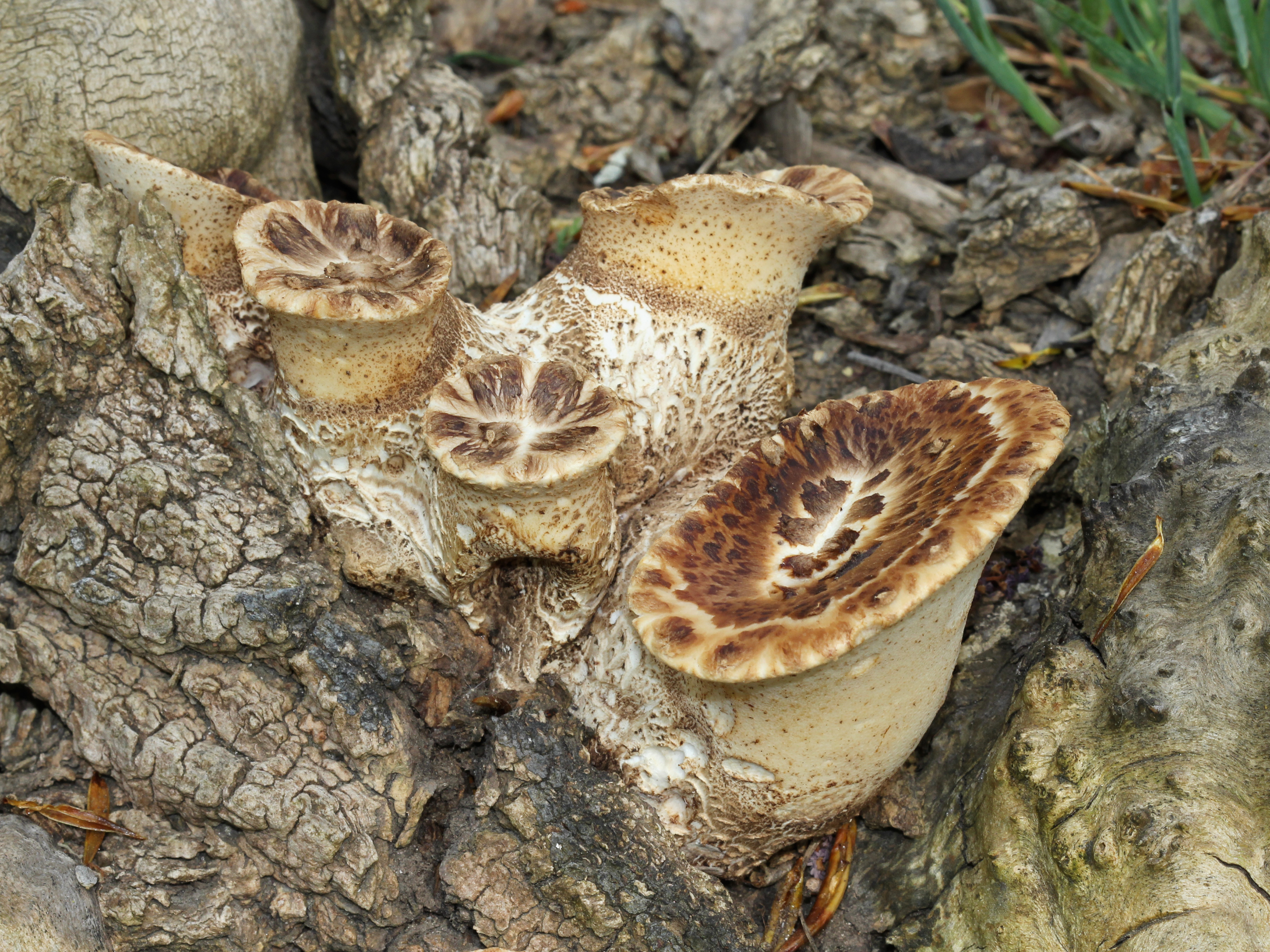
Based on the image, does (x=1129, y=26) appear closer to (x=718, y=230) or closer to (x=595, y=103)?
(x=718, y=230)

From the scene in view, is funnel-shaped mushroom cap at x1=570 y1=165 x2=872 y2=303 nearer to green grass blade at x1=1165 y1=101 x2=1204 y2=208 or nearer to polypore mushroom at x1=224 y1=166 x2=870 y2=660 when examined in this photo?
polypore mushroom at x1=224 y1=166 x2=870 y2=660

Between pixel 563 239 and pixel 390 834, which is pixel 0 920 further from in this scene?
pixel 563 239

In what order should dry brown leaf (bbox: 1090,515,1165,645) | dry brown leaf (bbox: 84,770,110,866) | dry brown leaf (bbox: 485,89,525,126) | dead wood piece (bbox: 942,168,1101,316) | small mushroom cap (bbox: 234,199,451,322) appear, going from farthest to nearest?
dry brown leaf (bbox: 485,89,525,126) → dead wood piece (bbox: 942,168,1101,316) → dry brown leaf (bbox: 84,770,110,866) → dry brown leaf (bbox: 1090,515,1165,645) → small mushroom cap (bbox: 234,199,451,322)

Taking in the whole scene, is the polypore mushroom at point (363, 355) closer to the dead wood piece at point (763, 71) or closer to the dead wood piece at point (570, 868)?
the dead wood piece at point (570, 868)

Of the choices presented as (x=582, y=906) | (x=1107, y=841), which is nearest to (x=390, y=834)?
(x=582, y=906)

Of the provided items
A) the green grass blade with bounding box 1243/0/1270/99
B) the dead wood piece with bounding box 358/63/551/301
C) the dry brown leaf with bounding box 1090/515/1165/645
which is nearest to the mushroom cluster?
the dry brown leaf with bounding box 1090/515/1165/645
